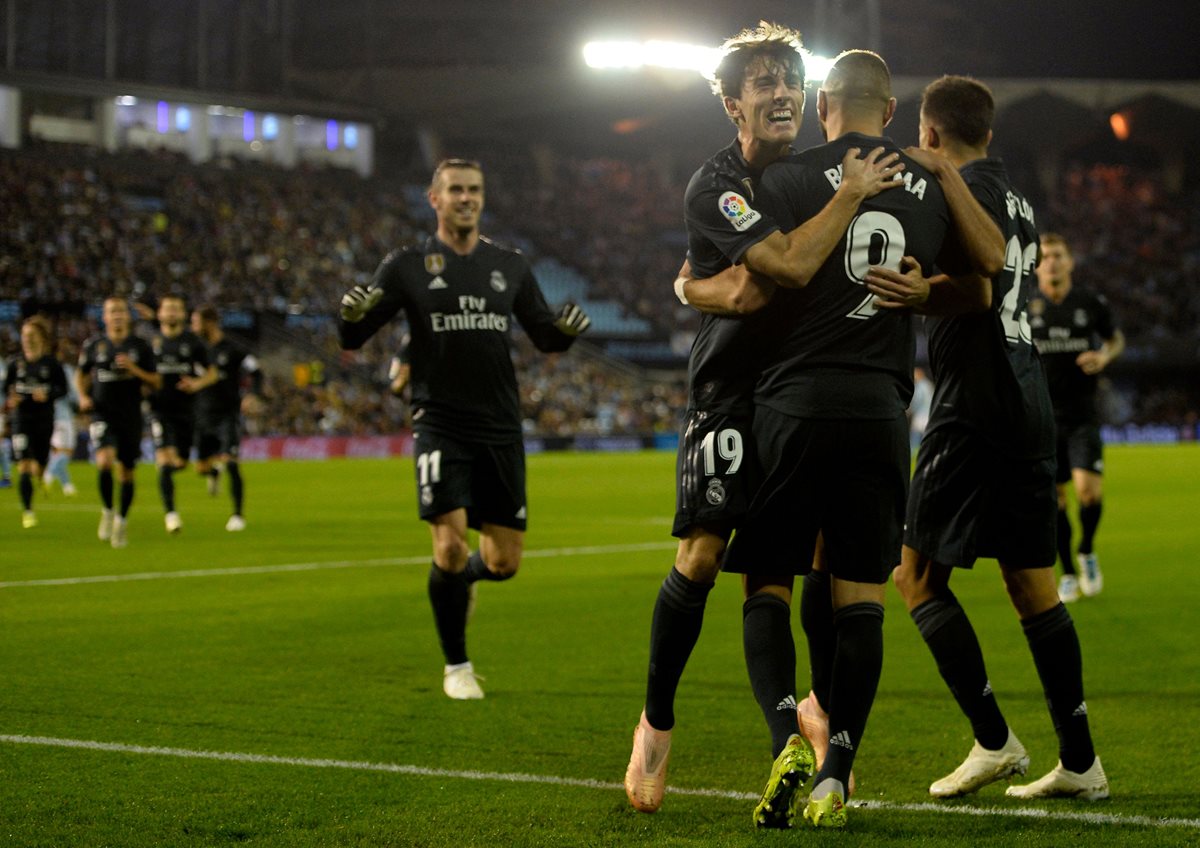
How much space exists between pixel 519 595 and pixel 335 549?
398cm

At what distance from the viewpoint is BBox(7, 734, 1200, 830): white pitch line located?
4.72m

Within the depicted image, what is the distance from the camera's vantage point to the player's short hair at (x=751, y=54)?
4.66m

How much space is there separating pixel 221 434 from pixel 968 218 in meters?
14.4

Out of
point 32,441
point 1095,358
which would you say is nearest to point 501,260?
point 1095,358

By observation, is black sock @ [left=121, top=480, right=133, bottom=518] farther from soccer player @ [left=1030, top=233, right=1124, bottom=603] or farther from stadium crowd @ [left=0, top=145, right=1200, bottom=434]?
stadium crowd @ [left=0, top=145, right=1200, bottom=434]

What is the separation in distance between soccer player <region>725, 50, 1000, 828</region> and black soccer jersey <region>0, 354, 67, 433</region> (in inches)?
579

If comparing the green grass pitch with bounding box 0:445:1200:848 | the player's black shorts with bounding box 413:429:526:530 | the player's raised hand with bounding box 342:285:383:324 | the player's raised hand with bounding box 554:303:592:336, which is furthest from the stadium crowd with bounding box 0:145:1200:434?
the player's raised hand with bounding box 342:285:383:324

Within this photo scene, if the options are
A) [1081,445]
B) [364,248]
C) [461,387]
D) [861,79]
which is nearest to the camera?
[861,79]

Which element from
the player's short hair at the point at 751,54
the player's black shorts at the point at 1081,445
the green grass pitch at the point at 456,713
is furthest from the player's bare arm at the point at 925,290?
the player's black shorts at the point at 1081,445

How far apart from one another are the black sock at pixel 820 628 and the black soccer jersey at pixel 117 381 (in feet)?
37.8

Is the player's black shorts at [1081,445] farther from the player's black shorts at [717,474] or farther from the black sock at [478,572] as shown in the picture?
the player's black shorts at [717,474]

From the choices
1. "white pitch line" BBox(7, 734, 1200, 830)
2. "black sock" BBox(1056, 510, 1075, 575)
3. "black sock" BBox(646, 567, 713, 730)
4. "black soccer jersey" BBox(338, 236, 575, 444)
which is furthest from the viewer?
"black sock" BBox(1056, 510, 1075, 575)

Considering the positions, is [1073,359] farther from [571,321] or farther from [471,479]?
[471,479]

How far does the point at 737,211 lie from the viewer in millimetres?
4438
